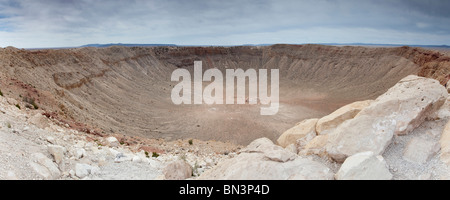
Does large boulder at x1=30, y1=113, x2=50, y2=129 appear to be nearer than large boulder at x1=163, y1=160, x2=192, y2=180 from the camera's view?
No

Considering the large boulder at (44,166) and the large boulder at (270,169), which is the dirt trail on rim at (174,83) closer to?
the large boulder at (44,166)

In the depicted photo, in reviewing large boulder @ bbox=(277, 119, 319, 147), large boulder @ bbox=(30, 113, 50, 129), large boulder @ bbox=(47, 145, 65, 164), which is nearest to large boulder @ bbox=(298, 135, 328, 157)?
large boulder @ bbox=(277, 119, 319, 147)

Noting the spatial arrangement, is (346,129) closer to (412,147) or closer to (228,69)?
(412,147)

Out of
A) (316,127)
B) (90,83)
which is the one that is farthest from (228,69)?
(316,127)

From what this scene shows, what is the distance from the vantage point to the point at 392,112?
26.5ft

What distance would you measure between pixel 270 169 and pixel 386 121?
389 centimetres

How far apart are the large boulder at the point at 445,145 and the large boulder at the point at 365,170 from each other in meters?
1.87

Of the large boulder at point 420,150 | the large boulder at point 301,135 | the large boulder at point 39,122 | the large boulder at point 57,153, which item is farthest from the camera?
the large boulder at point 301,135

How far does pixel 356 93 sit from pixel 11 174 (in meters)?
49.8

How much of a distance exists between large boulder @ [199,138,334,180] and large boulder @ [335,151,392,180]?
391 millimetres

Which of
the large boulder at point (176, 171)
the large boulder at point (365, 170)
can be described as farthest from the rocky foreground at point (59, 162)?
the large boulder at point (365, 170)

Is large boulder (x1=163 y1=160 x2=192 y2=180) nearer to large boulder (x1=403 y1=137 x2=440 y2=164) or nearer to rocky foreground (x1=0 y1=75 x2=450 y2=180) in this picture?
rocky foreground (x1=0 y1=75 x2=450 y2=180)

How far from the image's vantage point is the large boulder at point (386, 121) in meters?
6.98

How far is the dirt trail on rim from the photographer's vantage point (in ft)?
77.4
